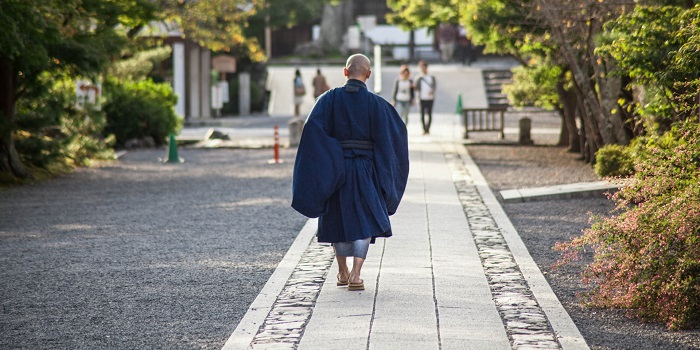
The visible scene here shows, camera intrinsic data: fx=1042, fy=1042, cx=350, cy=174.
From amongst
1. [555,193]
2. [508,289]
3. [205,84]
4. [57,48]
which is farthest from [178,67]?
[508,289]

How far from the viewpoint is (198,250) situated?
368 inches

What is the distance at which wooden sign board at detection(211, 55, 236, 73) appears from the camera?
36344mm

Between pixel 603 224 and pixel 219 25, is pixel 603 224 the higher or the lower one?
the lower one

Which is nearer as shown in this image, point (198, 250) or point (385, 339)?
point (385, 339)

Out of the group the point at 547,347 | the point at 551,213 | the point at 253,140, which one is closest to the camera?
the point at 547,347

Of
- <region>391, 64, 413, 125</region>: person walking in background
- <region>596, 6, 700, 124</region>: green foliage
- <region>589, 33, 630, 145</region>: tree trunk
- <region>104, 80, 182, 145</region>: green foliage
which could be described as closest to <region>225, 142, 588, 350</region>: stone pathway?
<region>596, 6, 700, 124</region>: green foliage

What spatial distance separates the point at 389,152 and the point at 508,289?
51.5 inches

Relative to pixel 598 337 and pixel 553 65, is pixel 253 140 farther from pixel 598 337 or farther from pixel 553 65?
pixel 598 337

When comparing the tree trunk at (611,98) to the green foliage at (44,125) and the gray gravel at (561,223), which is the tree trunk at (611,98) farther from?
the green foliage at (44,125)

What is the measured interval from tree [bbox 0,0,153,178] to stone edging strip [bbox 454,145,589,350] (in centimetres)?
578

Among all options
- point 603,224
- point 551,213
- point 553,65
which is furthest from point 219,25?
point 603,224

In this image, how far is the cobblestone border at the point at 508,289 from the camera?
5.90 m

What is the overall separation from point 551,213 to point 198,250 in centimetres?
463

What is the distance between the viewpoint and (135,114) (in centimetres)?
2334
